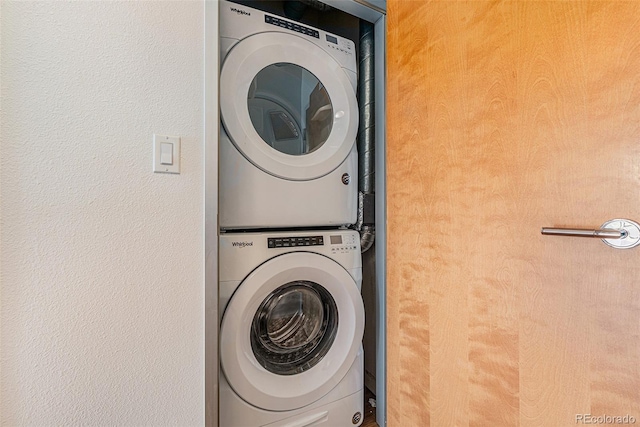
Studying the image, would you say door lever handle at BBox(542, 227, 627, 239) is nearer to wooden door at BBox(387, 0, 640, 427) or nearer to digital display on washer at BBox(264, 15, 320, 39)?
wooden door at BBox(387, 0, 640, 427)

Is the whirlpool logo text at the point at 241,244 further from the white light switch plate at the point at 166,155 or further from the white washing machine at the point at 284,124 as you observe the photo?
the white light switch plate at the point at 166,155

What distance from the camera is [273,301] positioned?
117 centimetres

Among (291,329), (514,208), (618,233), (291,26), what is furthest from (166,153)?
(618,233)

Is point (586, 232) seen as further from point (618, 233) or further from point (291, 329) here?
point (291, 329)

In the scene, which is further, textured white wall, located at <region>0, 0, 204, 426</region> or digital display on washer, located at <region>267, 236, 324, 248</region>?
digital display on washer, located at <region>267, 236, 324, 248</region>

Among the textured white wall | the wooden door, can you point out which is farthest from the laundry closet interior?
the wooden door

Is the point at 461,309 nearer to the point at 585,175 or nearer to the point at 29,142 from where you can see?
the point at 585,175

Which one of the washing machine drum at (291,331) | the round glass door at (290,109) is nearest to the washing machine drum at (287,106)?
the round glass door at (290,109)

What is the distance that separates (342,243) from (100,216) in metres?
0.79

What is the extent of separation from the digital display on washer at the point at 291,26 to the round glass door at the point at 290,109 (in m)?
0.13

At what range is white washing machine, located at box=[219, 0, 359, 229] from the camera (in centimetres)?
104

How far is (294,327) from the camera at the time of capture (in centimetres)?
125

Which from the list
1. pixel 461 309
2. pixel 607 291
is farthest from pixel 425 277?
pixel 607 291

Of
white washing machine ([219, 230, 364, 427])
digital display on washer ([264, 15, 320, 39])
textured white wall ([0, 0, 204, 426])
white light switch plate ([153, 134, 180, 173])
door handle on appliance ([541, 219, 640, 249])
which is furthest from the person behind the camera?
digital display on washer ([264, 15, 320, 39])
